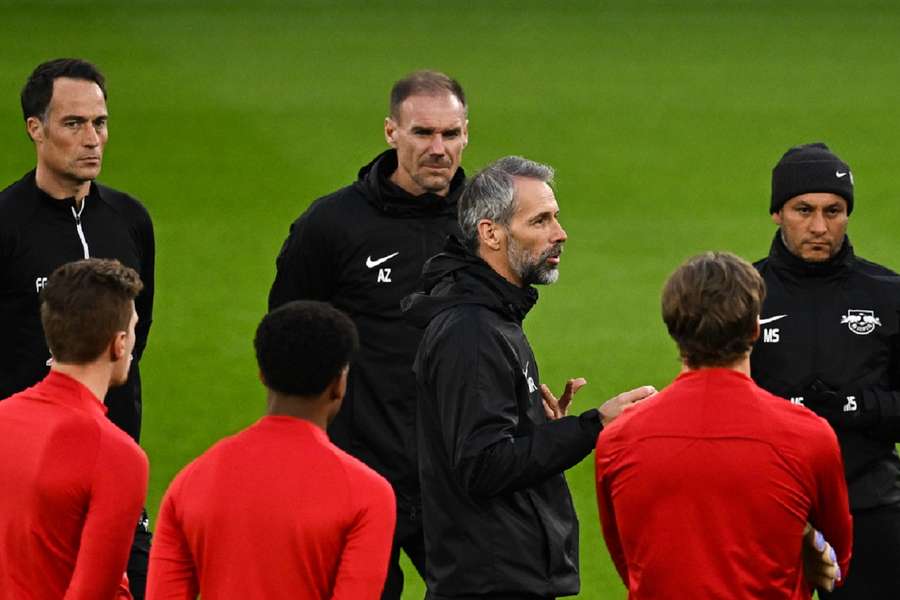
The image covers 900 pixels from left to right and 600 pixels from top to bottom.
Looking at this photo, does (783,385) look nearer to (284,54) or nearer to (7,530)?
(7,530)

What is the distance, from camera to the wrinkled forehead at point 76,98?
635 cm

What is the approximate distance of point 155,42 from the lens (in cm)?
1347

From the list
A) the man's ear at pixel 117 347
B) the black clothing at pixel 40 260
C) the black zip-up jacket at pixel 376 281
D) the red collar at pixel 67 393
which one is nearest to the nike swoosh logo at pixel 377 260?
the black zip-up jacket at pixel 376 281

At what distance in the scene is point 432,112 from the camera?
6.31m

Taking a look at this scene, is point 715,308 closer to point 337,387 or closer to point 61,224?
point 337,387

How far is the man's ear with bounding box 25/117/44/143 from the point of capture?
6.32 metres

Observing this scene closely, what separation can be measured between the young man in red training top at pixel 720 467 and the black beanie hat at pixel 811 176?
1846mm

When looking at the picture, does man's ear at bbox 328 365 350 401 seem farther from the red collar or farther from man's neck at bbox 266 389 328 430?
the red collar

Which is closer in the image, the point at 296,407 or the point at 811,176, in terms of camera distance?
the point at 296,407

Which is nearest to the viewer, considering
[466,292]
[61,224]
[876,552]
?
[466,292]

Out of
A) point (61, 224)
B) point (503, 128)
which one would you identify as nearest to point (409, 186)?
point (61, 224)

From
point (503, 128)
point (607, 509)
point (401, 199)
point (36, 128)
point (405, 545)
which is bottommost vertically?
point (405, 545)

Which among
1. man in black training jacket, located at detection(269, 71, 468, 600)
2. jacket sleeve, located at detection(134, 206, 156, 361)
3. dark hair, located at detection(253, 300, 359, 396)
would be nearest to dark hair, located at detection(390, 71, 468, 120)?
man in black training jacket, located at detection(269, 71, 468, 600)

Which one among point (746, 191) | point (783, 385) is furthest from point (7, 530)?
point (746, 191)
